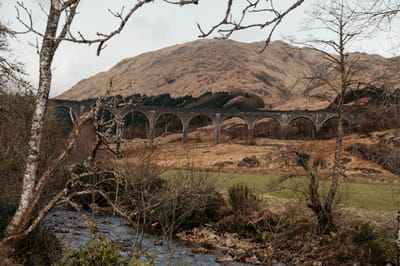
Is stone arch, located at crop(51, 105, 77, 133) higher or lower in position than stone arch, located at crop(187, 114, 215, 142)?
higher

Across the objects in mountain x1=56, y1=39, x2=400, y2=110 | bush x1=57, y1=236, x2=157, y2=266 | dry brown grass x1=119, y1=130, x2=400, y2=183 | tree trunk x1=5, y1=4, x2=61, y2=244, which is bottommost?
dry brown grass x1=119, y1=130, x2=400, y2=183

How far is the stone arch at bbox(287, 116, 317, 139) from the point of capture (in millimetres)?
73838

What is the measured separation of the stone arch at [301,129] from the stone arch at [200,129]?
14432 millimetres

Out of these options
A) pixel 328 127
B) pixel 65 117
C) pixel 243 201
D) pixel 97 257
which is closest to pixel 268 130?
pixel 328 127

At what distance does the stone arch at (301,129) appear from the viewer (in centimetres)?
7384

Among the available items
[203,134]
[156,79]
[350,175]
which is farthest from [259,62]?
[350,175]

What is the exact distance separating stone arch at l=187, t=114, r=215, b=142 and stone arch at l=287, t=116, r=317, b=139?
47.3 feet

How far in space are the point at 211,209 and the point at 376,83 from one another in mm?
10010

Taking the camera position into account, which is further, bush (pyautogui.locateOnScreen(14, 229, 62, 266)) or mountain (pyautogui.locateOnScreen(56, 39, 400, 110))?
mountain (pyautogui.locateOnScreen(56, 39, 400, 110))

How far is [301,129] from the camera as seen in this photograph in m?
77.9

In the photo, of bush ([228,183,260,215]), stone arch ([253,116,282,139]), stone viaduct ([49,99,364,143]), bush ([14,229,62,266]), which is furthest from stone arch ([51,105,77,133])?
stone arch ([253,116,282,139])

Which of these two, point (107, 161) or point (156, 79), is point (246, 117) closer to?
point (107, 161)

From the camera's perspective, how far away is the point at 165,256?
44.3ft

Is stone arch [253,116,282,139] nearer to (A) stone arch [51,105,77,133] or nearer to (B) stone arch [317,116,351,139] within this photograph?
(B) stone arch [317,116,351,139]
